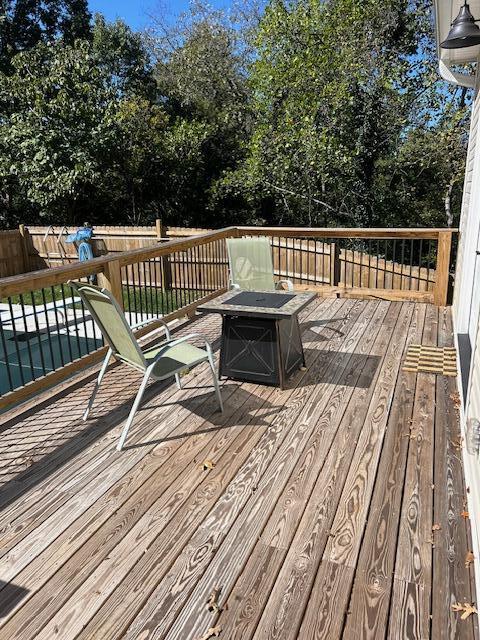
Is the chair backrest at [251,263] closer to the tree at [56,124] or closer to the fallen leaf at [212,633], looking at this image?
the fallen leaf at [212,633]

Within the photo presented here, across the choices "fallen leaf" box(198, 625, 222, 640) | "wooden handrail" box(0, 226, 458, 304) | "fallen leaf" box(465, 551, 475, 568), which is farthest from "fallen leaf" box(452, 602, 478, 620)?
"wooden handrail" box(0, 226, 458, 304)

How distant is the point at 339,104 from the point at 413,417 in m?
8.36

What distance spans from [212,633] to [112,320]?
1.73 m

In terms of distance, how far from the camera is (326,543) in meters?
1.97

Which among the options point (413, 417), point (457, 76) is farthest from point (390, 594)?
point (457, 76)

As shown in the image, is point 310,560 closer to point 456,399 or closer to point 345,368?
point 456,399

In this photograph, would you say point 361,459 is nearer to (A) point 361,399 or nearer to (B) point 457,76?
(A) point 361,399

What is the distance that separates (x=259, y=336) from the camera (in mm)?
3445

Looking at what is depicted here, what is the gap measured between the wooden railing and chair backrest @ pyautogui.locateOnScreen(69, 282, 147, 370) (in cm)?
41

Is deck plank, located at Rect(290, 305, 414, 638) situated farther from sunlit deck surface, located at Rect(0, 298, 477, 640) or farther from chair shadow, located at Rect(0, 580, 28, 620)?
chair shadow, located at Rect(0, 580, 28, 620)

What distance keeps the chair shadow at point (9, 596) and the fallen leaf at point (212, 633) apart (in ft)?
2.29

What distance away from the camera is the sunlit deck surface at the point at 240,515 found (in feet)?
5.43

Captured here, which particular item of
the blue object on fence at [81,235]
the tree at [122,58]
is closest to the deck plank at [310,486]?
the blue object on fence at [81,235]

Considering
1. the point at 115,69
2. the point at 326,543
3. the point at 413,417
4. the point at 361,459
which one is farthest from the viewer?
the point at 115,69
